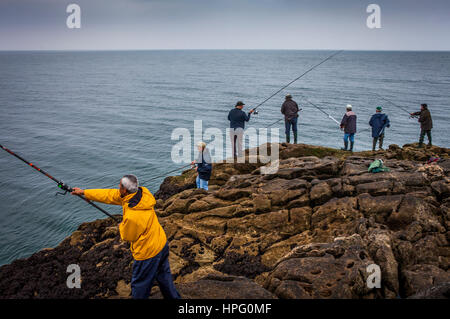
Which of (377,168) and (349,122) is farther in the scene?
(349,122)

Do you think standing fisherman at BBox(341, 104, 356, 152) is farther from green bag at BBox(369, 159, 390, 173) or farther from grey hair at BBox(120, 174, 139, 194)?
grey hair at BBox(120, 174, 139, 194)

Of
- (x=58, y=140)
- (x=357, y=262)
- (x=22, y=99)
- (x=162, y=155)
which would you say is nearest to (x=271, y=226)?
(x=357, y=262)

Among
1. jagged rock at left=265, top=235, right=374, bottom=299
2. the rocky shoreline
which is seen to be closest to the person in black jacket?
the rocky shoreline

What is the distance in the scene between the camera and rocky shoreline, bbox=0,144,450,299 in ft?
20.3

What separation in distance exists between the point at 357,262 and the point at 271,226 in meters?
3.11

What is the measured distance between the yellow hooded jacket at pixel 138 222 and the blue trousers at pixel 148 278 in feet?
0.40

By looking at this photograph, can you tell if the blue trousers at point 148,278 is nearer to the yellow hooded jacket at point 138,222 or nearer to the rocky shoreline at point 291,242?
the yellow hooded jacket at point 138,222

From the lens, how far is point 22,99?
58031 millimetres

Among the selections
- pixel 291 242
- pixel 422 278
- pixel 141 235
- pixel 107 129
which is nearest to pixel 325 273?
pixel 422 278

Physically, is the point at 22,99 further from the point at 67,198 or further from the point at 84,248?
the point at 84,248

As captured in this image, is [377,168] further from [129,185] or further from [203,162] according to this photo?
[129,185]

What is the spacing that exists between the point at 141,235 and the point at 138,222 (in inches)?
10.8

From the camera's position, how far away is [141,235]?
17.9 feet

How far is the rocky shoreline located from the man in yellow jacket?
492 millimetres
